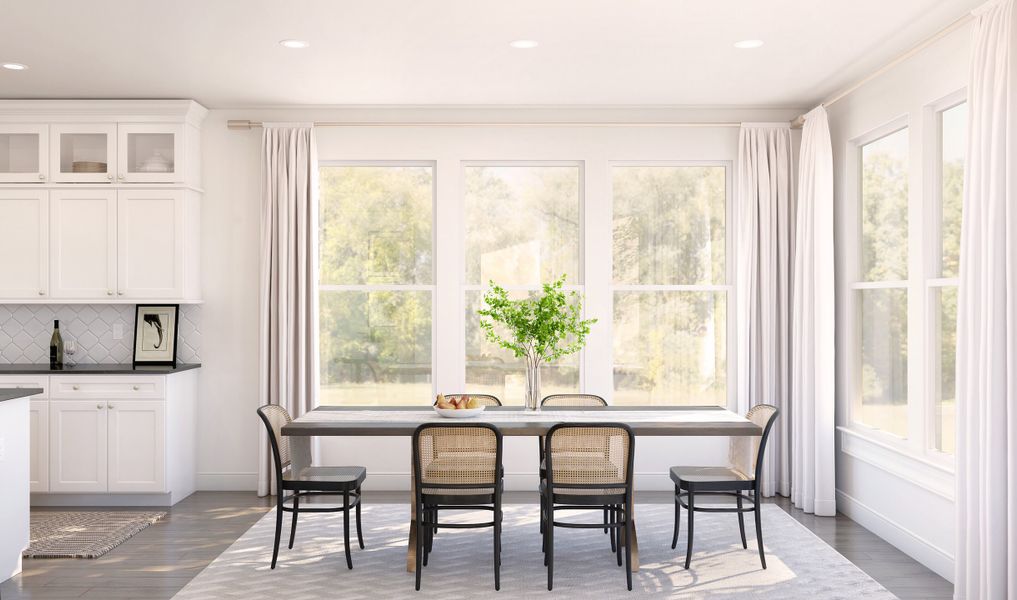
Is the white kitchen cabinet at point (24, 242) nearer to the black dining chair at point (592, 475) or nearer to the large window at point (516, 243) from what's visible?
the large window at point (516, 243)

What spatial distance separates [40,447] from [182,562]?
6.12 feet

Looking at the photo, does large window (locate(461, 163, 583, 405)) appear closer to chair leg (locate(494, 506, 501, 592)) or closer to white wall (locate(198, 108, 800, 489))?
white wall (locate(198, 108, 800, 489))

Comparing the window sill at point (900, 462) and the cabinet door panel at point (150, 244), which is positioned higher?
the cabinet door panel at point (150, 244)

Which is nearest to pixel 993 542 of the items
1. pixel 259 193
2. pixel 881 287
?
pixel 881 287

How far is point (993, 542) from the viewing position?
10.8 feet

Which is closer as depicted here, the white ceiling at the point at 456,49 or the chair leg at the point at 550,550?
the chair leg at the point at 550,550

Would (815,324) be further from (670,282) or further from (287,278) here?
(287,278)

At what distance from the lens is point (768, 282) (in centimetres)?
574

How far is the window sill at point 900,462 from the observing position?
4.05 meters

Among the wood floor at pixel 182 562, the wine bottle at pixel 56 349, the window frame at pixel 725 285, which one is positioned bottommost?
the wood floor at pixel 182 562

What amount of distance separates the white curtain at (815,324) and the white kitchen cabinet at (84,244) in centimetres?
487

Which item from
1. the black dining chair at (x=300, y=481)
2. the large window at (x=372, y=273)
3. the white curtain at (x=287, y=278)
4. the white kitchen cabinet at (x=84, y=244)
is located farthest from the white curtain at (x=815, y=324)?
the white kitchen cabinet at (x=84, y=244)

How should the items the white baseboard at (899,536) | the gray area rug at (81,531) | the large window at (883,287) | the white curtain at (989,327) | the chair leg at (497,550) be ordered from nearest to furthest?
1. the white curtain at (989,327)
2. the chair leg at (497,550)
3. the white baseboard at (899,536)
4. the gray area rug at (81,531)
5. the large window at (883,287)

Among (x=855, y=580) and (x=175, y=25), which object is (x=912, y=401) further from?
(x=175, y=25)
